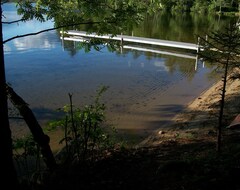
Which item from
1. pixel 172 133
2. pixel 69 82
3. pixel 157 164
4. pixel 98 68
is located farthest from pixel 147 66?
pixel 157 164

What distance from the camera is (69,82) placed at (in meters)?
18.9

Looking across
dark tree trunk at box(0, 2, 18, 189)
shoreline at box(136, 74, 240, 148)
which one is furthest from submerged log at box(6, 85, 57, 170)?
shoreline at box(136, 74, 240, 148)

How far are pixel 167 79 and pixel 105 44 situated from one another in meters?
14.5

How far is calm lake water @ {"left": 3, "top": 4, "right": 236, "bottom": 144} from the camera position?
1390cm

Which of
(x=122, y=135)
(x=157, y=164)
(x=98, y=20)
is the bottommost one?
(x=122, y=135)

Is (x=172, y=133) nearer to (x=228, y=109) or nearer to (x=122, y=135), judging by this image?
(x=122, y=135)

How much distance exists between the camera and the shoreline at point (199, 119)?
10500 millimetres

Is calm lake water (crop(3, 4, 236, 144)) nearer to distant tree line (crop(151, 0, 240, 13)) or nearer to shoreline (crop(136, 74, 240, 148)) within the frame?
shoreline (crop(136, 74, 240, 148))

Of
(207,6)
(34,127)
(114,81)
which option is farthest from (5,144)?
(207,6)

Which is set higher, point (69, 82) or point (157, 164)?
point (157, 164)

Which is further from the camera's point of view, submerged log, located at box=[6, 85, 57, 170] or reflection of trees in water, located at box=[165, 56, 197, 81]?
reflection of trees in water, located at box=[165, 56, 197, 81]

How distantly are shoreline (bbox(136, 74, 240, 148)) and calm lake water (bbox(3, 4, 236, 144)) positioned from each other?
554 millimetres

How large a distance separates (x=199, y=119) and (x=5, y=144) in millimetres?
9658

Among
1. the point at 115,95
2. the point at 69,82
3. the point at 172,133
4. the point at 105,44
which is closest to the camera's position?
the point at 105,44
